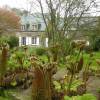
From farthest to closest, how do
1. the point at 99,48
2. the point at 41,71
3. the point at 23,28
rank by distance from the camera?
the point at 23,28
the point at 99,48
the point at 41,71

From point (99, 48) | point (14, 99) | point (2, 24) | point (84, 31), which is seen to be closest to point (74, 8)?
point (84, 31)

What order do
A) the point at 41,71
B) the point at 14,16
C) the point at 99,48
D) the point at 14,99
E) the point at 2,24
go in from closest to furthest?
the point at 41,71 → the point at 14,99 → the point at 99,48 → the point at 2,24 → the point at 14,16

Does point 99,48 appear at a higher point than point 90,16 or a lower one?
lower

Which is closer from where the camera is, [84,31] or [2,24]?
[84,31]

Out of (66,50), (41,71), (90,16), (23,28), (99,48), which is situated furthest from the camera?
(23,28)

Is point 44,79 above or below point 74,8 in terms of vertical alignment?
below

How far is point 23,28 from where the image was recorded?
161 feet

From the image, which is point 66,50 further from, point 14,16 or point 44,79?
point 14,16

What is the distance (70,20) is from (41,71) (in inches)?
441

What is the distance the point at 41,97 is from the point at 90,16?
482 inches

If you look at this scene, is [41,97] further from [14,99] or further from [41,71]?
[14,99]

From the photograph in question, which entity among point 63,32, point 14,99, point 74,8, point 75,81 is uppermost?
point 74,8

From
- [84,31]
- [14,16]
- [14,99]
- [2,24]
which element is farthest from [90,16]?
[14,16]

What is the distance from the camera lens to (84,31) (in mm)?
18000
